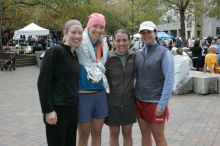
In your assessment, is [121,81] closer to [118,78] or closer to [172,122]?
[118,78]

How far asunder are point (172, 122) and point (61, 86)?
14.1ft

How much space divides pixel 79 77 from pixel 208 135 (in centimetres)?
340

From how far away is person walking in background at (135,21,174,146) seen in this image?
402 cm

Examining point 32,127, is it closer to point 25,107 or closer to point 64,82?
point 25,107

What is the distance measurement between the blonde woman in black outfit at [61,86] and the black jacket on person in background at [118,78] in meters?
0.52

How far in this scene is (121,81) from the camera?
414 cm

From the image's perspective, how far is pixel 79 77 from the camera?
3.85m

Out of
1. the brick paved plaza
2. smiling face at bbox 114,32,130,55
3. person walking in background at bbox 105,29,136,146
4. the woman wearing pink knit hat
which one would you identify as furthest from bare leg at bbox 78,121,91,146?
the brick paved plaza

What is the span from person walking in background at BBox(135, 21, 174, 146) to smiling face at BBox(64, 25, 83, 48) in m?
0.79

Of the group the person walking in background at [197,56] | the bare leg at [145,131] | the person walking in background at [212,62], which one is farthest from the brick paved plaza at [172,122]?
the person walking in background at [197,56]

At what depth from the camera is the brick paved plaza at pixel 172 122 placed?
6172 millimetres

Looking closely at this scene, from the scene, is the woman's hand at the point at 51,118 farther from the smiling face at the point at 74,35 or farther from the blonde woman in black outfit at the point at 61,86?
the smiling face at the point at 74,35

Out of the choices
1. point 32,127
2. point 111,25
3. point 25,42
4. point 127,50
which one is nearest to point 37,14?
point 25,42

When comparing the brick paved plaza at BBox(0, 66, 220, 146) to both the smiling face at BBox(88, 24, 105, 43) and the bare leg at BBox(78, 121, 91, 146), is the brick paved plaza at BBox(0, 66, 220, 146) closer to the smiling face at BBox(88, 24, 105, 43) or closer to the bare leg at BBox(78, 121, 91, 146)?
the bare leg at BBox(78, 121, 91, 146)
